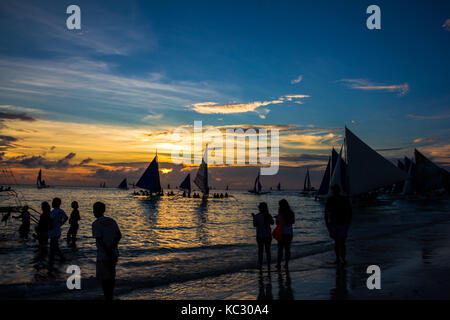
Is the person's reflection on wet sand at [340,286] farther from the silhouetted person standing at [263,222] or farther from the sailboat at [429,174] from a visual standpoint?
the sailboat at [429,174]

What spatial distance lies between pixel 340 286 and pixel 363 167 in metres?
24.8

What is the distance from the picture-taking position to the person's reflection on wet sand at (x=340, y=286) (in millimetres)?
6830

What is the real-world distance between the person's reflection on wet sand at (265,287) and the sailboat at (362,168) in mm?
22814

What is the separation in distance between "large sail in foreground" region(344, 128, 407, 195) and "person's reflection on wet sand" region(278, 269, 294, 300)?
75.5ft

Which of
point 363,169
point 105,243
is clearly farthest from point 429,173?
point 105,243

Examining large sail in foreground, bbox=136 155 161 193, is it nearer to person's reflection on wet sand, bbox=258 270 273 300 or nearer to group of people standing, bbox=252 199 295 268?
group of people standing, bbox=252 199 295 268

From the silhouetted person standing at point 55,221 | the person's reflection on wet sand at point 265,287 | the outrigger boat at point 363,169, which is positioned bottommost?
Result: the person's reflection on wet sand at point 265,287

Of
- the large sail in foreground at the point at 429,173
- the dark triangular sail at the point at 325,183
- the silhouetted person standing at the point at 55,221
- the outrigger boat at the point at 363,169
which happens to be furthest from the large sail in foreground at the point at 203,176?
the silhouetted person standing at the point at 55,221

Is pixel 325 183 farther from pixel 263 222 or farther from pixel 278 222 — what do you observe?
pixel 263 222

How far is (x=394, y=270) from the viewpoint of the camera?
30.5 ft

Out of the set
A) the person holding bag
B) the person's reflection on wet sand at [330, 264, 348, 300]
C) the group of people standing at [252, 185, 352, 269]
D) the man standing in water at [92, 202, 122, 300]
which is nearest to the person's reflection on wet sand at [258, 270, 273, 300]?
the group of people standing at [252, 185, 352, 269]

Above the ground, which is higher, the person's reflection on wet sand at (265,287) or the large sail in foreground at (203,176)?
the large sail in foreground at (203,176)
